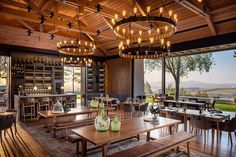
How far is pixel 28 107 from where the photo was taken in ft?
24.7

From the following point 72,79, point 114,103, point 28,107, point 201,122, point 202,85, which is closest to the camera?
point 201,122

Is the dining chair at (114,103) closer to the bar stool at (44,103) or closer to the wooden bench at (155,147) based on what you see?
the bar stool at (44,103)

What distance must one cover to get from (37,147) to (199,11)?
233 inches

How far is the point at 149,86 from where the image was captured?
561 inches

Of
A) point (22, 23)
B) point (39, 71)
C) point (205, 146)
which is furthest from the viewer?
point (39, 71)

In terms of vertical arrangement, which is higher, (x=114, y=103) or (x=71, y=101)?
(x=71, y=101)

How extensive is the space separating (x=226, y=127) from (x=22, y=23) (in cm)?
855

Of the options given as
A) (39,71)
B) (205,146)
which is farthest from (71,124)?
(39,71)

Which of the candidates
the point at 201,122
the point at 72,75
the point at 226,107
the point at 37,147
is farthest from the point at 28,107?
the point at 226,107

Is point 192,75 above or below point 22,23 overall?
below

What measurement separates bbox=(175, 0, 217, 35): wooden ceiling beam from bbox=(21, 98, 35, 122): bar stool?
646 cm

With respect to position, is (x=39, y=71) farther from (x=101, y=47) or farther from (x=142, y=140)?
(x=142, y=140)

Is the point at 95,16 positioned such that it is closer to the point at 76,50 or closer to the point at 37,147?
the point at 76,50

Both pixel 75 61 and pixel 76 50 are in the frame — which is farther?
pixel 75 61
